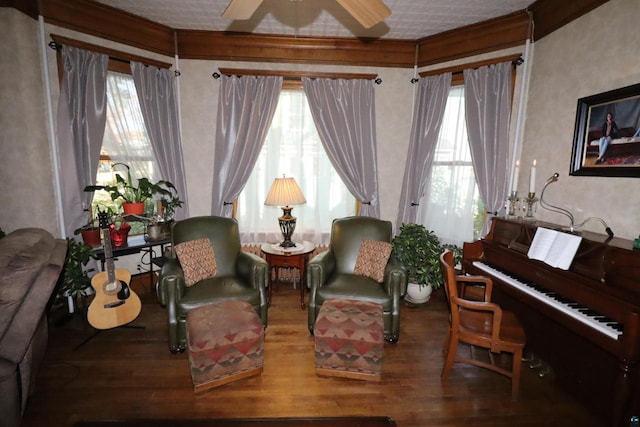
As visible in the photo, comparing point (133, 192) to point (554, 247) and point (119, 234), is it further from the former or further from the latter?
point (554, 247)

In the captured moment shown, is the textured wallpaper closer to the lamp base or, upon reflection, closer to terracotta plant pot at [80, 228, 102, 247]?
the lamp base

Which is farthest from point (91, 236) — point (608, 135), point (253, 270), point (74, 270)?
point (608, 135)

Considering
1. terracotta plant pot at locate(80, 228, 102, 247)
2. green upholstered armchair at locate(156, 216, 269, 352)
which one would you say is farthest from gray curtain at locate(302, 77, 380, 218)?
terracotta plant pot at locate(80, 228, 102, 247)

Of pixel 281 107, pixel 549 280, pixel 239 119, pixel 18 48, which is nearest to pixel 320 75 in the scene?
pixel 281 107

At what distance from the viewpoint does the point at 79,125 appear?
2908mm

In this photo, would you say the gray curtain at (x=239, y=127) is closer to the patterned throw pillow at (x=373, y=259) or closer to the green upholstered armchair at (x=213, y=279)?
the green upholstered armchair at (x=213, y=279)

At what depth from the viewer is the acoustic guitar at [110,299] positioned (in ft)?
8.13

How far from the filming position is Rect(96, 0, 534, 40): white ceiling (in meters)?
2.88

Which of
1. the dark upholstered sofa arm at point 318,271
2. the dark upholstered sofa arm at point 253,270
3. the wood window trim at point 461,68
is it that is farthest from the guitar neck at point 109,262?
the wood window trim at point 461,68

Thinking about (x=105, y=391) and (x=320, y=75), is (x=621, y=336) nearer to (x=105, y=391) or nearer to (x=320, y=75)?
(x=105, y=391)

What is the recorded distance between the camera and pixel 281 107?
12.2ft

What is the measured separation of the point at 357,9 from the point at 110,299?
281cm

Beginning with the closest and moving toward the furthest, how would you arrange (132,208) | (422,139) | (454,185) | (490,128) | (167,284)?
(167,284) < (132,208) < (490,128) < (454,185) < (422,139)

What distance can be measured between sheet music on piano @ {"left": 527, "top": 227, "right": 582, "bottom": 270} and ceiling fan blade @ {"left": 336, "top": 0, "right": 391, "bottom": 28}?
1813 mm
